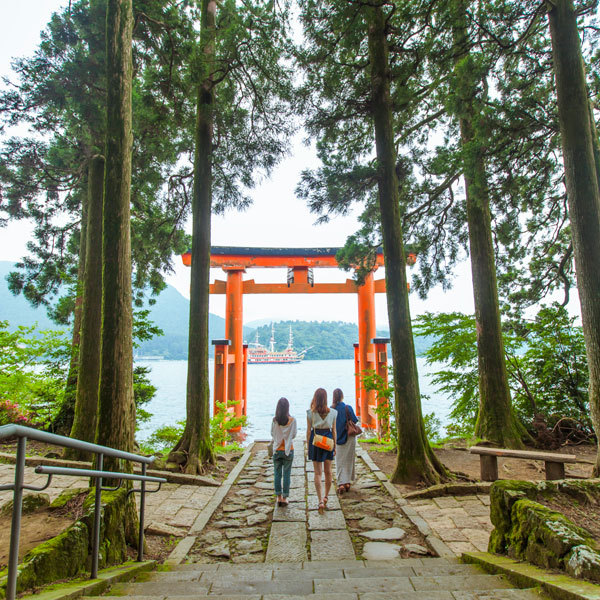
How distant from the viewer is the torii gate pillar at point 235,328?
40.3 ft

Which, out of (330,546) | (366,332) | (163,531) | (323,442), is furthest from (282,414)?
(366,332)

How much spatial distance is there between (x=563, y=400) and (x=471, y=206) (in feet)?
12.8

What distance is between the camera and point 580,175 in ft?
14.7

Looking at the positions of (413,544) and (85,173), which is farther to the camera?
(85,173)

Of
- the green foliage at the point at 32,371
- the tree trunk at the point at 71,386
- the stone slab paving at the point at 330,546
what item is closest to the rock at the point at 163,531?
the stone slab paving at the point at 330,546

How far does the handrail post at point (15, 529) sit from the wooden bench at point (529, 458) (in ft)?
14.5

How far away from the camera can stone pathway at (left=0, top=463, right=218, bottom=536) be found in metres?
3.68

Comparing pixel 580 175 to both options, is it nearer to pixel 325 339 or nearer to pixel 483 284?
pixel 483 284

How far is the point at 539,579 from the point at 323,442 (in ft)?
8.03

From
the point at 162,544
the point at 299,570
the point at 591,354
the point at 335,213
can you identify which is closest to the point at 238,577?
the point at 299,570

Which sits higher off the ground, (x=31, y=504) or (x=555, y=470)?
(x=31, y=504)

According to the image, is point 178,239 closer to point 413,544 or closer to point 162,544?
point 162,544

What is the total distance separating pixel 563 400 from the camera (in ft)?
24.0

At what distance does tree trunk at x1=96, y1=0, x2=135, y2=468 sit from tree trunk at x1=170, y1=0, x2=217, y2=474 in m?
2.08
